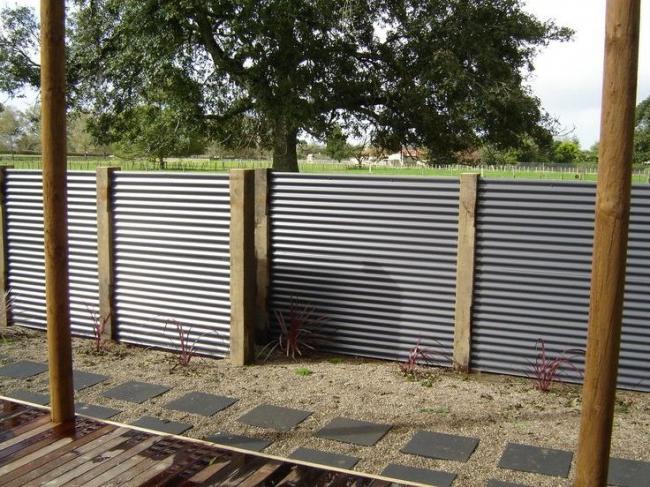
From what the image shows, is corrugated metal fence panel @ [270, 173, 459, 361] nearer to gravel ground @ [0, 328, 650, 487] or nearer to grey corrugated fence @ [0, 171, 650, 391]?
grey corrugated fence @ [0, 171, 650, 391]

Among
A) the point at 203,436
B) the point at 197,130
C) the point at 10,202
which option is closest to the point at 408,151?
Result: the point at 197,130

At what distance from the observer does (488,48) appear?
1745 cm

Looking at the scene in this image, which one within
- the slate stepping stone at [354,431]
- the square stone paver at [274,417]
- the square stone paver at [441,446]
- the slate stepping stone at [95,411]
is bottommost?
the slate stepping stone at [95,411]

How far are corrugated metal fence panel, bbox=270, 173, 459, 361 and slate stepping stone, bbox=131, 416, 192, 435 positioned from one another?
1.92 m

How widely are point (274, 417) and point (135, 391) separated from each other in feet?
4.10

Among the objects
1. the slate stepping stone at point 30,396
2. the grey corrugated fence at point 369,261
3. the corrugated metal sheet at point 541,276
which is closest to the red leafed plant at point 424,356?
the grey corrugated fence at point 369,261

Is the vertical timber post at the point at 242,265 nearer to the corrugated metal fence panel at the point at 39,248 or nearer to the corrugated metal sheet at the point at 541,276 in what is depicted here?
the corrugated metal fence panel at the point at 39,248

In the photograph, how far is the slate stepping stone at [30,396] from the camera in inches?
183

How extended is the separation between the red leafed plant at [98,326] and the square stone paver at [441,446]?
11.2ft

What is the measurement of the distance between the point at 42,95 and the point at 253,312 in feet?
8.63

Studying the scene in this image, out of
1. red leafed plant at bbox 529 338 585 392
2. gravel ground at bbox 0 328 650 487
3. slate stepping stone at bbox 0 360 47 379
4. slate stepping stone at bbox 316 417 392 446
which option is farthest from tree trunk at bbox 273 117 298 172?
slate stepping stone at bbox 316 417 392 446

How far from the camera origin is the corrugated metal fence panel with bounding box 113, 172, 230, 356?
577cm

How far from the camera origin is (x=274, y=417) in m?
4.38

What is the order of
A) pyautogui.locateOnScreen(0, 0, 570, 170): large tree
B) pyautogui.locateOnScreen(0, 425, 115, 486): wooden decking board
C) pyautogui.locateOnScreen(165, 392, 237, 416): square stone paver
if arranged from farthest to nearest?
pyautogui.locateOnScreen(0, 0, 570, 170): large tree < pyautogui.locateOnScreen(165, 392, 237, 416): square stone paver < pyautogui.locateOnScreen(0, 425, 115, 486): wooden decking board
